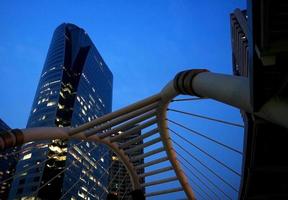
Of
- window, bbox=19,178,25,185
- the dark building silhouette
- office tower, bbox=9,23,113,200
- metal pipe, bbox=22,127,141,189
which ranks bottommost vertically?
the dark building silhouette

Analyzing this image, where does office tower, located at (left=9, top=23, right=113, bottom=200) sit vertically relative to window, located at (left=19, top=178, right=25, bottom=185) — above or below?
above

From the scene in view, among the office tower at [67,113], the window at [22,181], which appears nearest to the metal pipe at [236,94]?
the office tower at [67,113]

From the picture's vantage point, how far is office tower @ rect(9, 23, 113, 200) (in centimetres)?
10131

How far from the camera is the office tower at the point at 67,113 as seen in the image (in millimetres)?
101312

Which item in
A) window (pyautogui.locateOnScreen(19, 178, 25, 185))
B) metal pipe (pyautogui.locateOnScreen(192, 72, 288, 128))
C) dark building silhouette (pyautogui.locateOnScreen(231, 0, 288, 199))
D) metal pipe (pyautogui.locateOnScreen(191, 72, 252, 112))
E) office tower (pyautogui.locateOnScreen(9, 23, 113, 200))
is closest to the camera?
dark building silhouette (pyautogui.locateOnScreen(231, 0, 288, 199))

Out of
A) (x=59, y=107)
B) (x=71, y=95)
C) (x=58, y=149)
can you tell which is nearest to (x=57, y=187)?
(x=58, y=149)

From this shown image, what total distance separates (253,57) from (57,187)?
10420cm

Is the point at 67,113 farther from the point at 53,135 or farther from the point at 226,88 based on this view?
the point at 226,88

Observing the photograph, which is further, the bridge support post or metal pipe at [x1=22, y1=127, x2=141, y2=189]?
metal pipe at [x1=22, y1=127, x2=141, y2=189]

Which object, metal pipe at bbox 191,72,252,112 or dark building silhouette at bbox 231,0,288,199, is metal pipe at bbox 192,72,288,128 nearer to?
metal pipe at bbox 191,72,252,112

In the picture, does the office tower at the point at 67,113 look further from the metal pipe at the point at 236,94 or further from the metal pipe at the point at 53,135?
the metal pipe at the point at 236,94

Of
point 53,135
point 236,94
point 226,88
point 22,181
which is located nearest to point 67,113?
point 22,181

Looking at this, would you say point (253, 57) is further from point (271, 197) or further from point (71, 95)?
point (71, 95)

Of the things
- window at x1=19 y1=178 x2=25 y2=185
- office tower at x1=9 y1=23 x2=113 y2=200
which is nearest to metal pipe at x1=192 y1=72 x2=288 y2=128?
office tower at x1=9 y1=23 x2=113 y2=200
